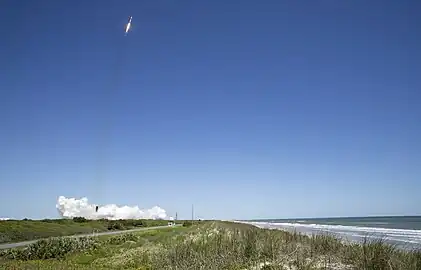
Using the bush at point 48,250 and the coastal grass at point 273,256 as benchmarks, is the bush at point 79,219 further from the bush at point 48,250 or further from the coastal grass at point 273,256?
the coastal grass at point 273,256

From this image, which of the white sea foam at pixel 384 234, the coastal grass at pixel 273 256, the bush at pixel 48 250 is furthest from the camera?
the white sea foam at pixel 384 234

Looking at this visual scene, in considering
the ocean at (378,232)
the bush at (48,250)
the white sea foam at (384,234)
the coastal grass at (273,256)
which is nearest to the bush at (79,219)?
the ocean at (378,232)

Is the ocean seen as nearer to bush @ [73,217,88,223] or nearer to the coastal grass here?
the coastal grass

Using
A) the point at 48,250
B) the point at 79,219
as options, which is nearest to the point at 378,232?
the point at 48,250

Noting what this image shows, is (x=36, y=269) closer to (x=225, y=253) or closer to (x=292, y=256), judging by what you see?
(x=225, y=253)

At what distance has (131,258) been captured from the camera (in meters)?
28.6

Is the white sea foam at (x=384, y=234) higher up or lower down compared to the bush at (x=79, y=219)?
lower down

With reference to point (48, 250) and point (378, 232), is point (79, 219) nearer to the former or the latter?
point (378, 232)

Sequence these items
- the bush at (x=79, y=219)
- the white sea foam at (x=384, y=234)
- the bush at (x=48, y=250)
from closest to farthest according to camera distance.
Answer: the bush at (x=48, y=250)
the white sea foam at (x=384, y=234)
the bush at (x=79, y=219)

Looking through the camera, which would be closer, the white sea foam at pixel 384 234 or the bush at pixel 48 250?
the bush at pixel 48 250

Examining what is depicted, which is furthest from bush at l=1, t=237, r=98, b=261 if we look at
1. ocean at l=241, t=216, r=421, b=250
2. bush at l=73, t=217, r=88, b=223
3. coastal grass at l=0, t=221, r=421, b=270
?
bush at l=73, t=217, r=88, b=223

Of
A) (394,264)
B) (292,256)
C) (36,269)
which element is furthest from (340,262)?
(36,269)

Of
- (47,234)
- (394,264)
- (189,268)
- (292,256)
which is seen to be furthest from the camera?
(47,234)

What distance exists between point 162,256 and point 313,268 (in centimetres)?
912
